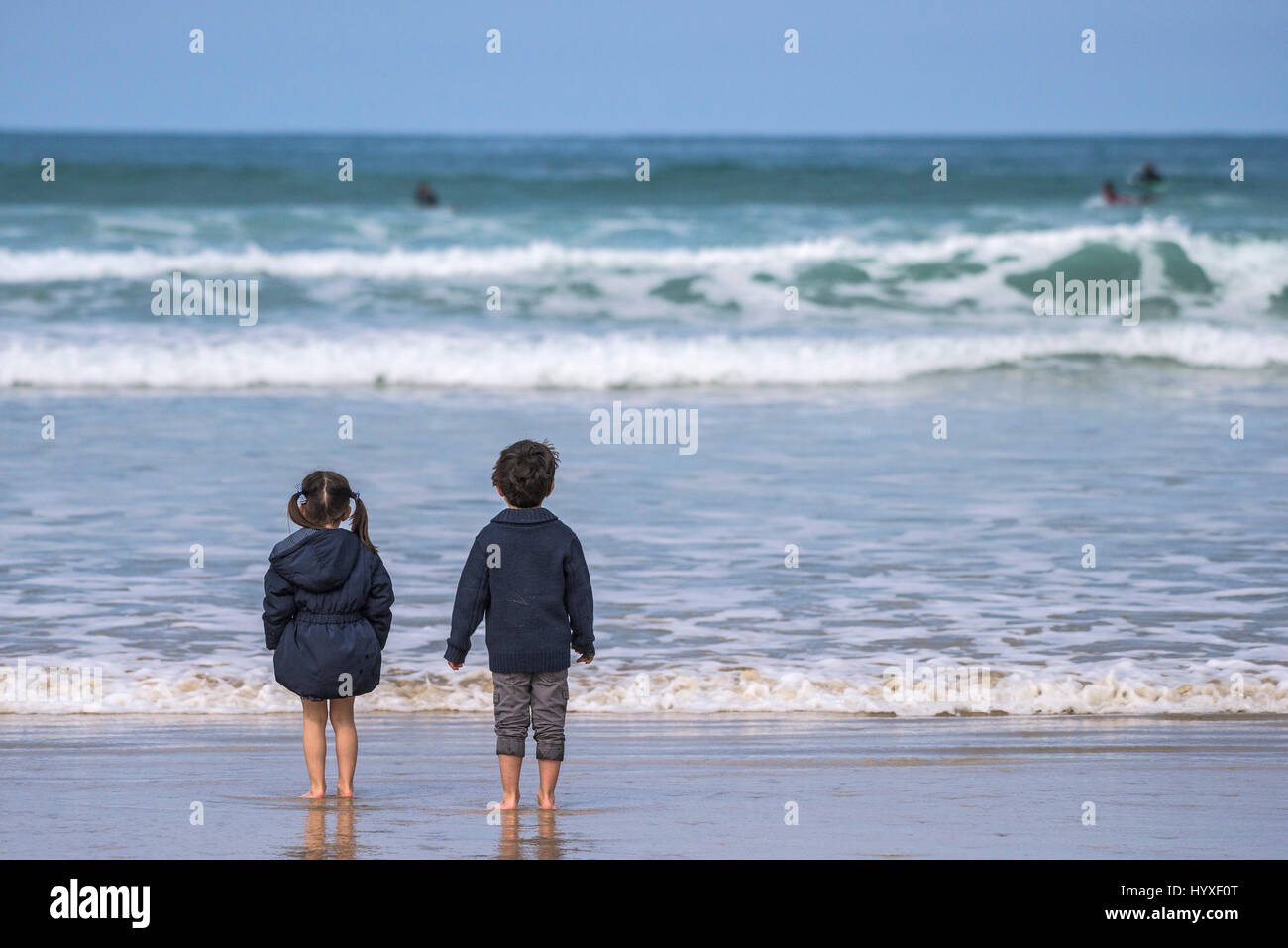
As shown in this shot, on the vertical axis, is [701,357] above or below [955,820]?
above

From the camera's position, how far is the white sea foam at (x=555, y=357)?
1573 cm

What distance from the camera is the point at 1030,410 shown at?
46.0ft

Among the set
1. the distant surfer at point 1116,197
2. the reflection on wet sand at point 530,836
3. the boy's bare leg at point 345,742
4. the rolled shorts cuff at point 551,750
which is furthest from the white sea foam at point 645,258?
the reflection on wet sand at point 530,836

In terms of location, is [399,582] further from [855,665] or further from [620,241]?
[620,241]

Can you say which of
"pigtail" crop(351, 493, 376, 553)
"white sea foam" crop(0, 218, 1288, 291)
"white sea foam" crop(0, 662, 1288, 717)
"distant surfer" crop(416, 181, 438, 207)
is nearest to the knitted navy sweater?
"pigtail" crop(351, 493, 376, 553)

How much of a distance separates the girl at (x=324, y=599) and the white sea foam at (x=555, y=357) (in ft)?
36.8

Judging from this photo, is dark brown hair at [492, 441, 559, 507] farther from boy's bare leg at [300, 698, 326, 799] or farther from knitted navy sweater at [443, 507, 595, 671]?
boy's bare leg at [300, 698, 326, 799]

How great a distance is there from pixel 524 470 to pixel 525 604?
15.4 inches

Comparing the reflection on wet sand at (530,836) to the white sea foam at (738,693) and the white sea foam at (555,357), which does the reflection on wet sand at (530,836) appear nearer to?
the white sea foam at (738,693)

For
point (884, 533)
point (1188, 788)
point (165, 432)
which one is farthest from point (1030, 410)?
point (1188, 788)

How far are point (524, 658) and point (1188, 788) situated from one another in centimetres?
213

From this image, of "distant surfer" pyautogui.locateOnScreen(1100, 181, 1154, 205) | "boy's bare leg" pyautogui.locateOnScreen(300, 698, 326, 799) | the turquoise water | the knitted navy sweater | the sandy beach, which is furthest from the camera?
"distant surfer" pyautogui.locateOnScreen(1100, 181, 1154, 205)

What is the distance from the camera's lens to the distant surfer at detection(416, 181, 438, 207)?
3112 cm

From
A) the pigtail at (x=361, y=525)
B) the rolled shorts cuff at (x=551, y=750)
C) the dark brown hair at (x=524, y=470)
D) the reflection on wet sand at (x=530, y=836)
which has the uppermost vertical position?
the dark brown hair at (x=524, y=470)
